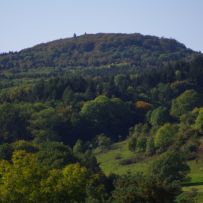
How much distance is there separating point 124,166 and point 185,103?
132 ft

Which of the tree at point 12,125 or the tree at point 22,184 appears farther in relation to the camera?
the tree at point 12,125

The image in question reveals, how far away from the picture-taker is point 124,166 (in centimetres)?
10269

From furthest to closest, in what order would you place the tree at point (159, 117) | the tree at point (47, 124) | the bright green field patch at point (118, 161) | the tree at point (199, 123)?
the tree at point (159, 117) → the tree at point (47, 124) → the tree at point (199, 123) → the bright green field patch at point (118, 161)

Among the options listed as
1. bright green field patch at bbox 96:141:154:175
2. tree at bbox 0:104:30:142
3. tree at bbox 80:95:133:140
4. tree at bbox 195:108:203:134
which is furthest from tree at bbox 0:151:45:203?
tree at bbox 80:95:133:140

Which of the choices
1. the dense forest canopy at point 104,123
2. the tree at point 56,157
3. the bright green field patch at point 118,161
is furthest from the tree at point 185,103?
the tree at point 56,157

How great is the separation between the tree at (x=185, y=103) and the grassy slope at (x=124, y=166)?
16.4m

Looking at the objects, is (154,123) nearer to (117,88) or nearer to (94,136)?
(94,136)

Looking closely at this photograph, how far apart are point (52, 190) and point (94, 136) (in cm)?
9271

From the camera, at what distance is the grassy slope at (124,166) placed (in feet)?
287

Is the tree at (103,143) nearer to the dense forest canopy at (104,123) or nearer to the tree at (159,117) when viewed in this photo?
the dense forest canopy at (104,123)

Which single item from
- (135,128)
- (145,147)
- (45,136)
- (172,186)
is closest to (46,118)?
(45,136)

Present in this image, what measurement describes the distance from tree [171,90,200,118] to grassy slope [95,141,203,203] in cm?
1636

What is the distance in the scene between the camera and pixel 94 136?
13275 centimetres

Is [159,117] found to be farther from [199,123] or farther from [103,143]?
[199,123]
